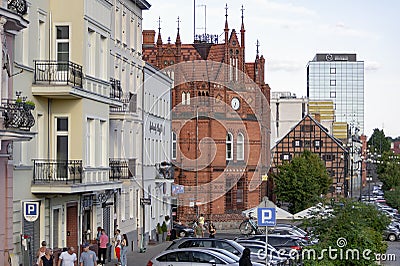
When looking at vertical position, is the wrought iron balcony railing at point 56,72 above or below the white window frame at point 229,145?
above

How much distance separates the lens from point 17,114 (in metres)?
24.0

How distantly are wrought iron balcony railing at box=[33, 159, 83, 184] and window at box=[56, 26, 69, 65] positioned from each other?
3710mm

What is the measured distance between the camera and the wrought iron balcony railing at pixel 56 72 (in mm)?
30047

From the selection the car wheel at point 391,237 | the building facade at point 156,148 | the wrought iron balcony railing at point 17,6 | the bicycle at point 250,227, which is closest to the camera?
the wrought iron balcony railing at point 17,6

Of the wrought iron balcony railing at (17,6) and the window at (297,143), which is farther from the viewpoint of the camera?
the window at (297,143)

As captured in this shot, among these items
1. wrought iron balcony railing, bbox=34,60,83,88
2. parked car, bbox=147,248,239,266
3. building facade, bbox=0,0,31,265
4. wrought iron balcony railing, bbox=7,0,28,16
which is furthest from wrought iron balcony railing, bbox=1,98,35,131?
parked car, bbox=147,248,239,266

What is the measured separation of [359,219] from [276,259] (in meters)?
5.67

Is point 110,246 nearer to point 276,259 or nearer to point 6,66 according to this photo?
point 276,259

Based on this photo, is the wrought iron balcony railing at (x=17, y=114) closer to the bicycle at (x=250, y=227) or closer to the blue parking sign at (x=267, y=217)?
the blue parking sign at (x=267, y=217)

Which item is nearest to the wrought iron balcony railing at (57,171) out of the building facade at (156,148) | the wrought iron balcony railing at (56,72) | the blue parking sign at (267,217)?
the wrought iron balcony railing at (56,72)

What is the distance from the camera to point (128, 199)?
47469mm

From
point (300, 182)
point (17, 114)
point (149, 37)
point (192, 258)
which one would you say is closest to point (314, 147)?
point (300, 182)

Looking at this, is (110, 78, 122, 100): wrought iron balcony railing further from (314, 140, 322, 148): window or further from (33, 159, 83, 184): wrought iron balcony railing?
(314, 140, 322, 148): window

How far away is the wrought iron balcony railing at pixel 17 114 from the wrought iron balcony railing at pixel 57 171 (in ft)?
18.3
